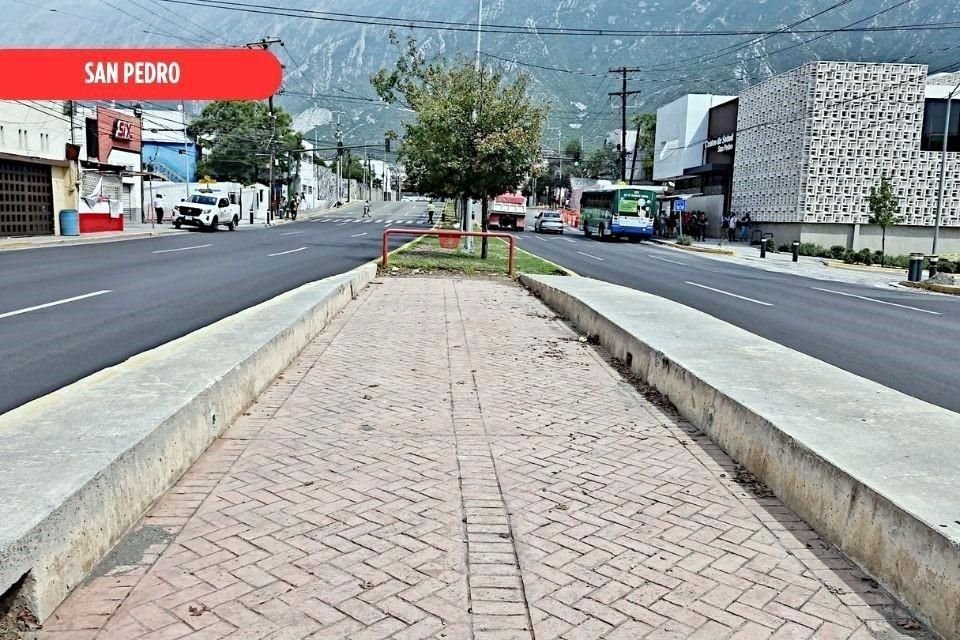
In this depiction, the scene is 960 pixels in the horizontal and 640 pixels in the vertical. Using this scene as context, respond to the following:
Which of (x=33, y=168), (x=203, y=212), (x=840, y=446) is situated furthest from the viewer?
(x=203, y=212)

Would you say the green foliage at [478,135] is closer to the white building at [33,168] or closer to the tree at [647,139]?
the white building at [33,168]

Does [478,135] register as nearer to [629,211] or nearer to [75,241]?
[75,241]

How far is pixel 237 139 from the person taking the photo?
242 ft

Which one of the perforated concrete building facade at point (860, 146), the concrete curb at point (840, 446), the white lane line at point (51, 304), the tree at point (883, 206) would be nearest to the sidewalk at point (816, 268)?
the tree at point (883, 206)

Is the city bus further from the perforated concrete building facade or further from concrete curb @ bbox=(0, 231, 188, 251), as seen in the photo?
concrete curb @ bbox=(0, 231, 188, 251)

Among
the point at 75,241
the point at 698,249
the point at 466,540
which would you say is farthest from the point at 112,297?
the point at 698,249

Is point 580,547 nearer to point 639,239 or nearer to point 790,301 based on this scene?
point 790,301

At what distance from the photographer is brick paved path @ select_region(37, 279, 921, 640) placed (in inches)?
119

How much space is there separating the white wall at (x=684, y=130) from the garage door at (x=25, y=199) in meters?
41.7

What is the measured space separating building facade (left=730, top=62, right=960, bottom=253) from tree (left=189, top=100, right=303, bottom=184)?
49.7 meters

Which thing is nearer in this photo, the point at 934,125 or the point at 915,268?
the point at 915,268

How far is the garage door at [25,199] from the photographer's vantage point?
30703 millimetres

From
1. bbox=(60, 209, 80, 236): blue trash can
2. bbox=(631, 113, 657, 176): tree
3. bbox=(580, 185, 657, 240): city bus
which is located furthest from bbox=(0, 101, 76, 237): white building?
bbox=(631, 113, 657, 176): tree

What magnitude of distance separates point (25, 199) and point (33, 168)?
1470 mm
